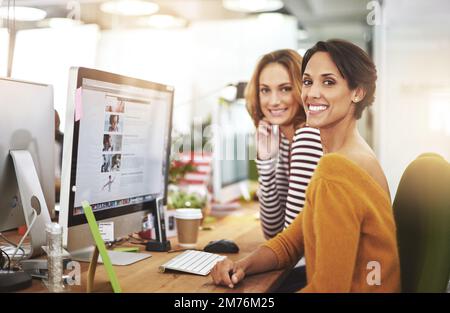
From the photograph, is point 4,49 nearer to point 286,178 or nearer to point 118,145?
point 118,145

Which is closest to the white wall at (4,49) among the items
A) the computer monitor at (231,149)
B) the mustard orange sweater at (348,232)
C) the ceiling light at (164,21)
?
the computer monitor at (231,149)

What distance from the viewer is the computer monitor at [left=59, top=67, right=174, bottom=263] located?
1.24 meters

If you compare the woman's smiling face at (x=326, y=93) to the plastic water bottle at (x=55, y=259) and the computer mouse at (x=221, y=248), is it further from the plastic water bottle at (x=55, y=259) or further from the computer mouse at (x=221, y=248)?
the plastic water bottle at (x=55, y=259)

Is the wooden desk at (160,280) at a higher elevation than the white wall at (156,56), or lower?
lower

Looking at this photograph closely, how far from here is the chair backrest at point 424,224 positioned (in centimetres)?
106

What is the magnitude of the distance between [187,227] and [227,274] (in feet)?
1.45

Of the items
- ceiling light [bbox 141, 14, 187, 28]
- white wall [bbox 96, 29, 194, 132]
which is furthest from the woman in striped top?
ceiling light [bbox 141, 14, 187, 28]

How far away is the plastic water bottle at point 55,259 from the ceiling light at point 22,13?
3.04 feet

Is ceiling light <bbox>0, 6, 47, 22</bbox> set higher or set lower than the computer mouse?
higher

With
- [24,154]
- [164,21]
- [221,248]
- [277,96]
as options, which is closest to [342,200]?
[221,248]

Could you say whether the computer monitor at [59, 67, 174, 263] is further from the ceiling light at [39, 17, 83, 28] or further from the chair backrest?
the ceiling light at [39, 17, 83, 28]
